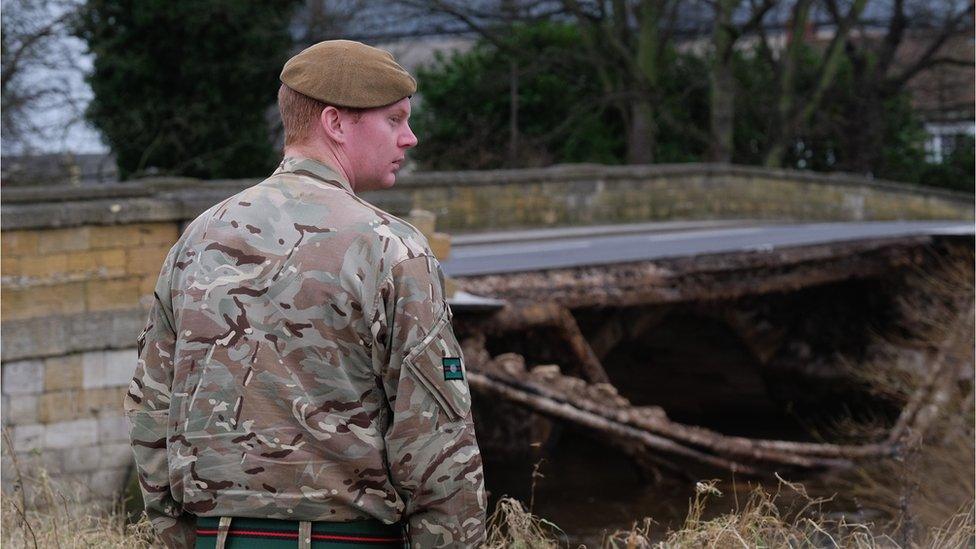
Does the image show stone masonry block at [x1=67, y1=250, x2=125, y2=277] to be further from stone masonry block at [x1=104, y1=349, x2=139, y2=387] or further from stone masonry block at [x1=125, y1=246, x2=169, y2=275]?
stone masonry block at [x1=104, y1=349, x2=139, y2=387]

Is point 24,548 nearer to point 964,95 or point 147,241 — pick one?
point 147,241

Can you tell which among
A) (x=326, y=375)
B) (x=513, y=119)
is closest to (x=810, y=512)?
(x=326, y=375)

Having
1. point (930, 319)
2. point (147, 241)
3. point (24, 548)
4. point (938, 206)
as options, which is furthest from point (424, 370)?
point (938, 206)

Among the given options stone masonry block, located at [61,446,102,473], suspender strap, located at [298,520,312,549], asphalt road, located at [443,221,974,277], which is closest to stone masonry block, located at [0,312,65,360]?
stone masonry block, located at [61,446,102,473]

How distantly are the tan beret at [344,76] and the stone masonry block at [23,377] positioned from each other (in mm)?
6608

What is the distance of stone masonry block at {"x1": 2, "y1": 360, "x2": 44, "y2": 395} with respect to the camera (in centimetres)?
850

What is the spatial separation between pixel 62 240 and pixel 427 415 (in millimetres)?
6646

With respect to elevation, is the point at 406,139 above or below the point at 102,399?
above

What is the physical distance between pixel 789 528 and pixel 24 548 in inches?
103

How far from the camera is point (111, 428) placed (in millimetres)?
8977

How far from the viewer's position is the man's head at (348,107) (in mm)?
2508

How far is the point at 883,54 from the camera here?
83.2 ft

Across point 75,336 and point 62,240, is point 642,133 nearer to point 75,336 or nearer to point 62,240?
point 75,336

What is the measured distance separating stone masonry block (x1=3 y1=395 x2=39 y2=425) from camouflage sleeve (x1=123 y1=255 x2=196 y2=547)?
6211 millimetres
